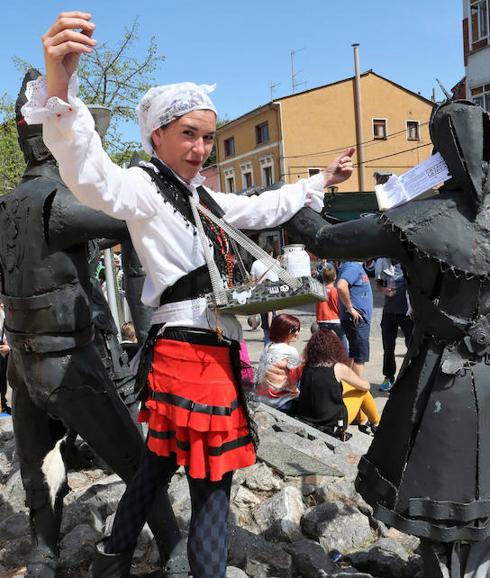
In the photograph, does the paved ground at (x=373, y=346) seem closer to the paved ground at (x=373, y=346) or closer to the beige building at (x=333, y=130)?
the paved ground at (x=373, y=346)

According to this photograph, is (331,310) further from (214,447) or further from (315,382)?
(214,447)

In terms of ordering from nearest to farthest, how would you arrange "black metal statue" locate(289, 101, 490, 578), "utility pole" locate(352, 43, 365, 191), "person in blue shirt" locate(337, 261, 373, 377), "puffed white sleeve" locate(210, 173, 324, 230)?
"black metal statue" locate(289, 101, 490, 578) → "puffed white sleeve" locate(210, 173, 324, 230) → "person in blue shirt" locate(337, 261, 373, 377) → "utility pole" locate(352, 43, 365, 191)

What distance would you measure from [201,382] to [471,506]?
895 mm

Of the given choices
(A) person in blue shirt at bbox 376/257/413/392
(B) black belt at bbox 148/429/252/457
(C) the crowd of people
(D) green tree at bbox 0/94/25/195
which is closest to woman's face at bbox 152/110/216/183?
(B) black belt at bbox 148/429/252/457

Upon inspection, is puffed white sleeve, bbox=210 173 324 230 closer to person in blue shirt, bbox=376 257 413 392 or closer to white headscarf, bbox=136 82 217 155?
white headscarf, bbox=136 82 217 155

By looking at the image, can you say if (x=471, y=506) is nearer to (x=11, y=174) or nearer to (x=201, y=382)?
(x=201, y=382)

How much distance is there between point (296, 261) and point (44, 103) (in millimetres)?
883

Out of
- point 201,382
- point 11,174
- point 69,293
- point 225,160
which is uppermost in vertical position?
point 225,160

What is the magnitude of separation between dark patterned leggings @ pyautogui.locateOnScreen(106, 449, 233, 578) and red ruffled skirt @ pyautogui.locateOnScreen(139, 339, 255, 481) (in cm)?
9

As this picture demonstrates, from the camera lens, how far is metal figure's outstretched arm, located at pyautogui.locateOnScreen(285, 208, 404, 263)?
1926 millimetres

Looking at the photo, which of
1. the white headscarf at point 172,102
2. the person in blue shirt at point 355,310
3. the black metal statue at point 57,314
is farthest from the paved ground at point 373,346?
the white headscarf at point 172,102

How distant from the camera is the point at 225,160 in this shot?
3538cm

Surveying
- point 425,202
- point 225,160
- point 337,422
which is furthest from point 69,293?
point 225,160

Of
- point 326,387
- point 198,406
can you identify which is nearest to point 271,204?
point 198,406
